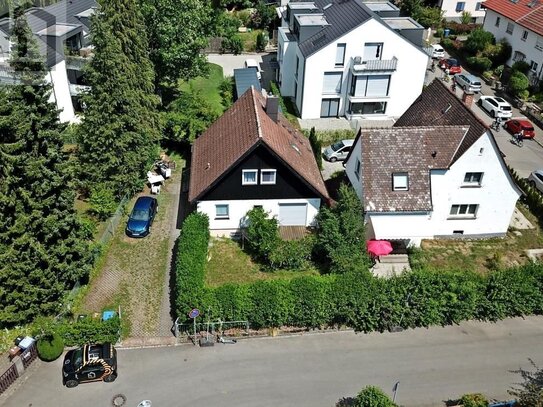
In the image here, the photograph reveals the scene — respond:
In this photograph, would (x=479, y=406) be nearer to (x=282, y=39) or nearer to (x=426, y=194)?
(x=426, y=194)

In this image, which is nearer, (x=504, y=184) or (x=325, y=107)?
(x=504, y=184)

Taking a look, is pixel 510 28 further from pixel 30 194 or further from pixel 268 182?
pixel 30 194

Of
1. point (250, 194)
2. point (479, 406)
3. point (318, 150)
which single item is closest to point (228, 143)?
point (250, 194)

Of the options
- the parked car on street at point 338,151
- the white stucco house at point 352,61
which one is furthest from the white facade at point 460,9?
the parked car on street at point 338,151

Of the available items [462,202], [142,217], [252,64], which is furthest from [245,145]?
[252,64]

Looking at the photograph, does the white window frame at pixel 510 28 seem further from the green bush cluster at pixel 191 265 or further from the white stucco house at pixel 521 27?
the green bush cluster at pixel 191 265

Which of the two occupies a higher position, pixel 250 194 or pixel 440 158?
pixel 440 158

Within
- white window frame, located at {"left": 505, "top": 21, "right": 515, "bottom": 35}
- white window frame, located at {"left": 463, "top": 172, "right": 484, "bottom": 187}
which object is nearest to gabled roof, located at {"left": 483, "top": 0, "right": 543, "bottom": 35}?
white window frame, located at {"left": 505, "top": 21, "right": 515, "bottom": 35}
